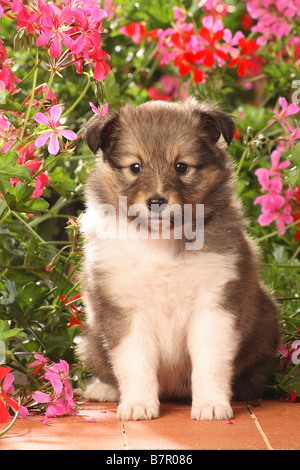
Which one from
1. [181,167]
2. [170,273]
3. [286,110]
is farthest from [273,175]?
[170,273]

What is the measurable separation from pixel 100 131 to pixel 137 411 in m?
1.02

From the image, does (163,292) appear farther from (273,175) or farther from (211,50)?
(211,50)

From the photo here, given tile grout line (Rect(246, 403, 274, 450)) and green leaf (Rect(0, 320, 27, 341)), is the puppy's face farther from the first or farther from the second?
tile grout line (Rect(246, 403, 274, 450))

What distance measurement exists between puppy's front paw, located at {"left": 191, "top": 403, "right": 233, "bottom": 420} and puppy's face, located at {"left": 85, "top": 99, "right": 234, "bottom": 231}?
27.0 inches

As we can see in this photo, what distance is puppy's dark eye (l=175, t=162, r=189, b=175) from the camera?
8.94 ft

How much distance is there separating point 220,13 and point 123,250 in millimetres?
1975

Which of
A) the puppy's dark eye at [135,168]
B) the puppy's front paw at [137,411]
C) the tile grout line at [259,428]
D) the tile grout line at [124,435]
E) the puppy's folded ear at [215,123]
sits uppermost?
the puppy's folded ear at [215,123]

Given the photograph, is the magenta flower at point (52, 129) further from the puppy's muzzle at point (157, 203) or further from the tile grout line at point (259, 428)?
the tile grout line at point (259, 428)

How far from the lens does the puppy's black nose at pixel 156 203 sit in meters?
2.57

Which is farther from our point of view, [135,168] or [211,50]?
[211,50]

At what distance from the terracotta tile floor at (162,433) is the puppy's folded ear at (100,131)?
99cm

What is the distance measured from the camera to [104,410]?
2822mm

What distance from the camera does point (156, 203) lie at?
101 inches

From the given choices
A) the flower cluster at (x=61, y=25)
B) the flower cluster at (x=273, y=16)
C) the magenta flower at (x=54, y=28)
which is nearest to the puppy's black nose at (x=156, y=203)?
the flower cluster at (x=61, y=25)
